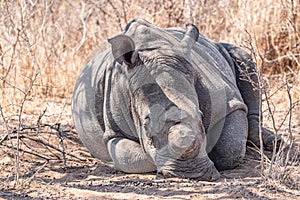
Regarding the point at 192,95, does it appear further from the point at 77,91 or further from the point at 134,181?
the point at 77,91

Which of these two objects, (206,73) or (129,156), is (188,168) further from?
(206,73)

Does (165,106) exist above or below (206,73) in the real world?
below

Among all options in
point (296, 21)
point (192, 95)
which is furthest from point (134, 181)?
point (296, 21)

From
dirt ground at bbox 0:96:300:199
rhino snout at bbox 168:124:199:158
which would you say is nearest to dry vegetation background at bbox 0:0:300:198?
dirt ground at bbox 0:96:300:199

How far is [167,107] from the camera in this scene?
186 inches

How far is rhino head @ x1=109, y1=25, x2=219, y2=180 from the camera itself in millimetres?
4652

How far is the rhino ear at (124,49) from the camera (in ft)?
16.5

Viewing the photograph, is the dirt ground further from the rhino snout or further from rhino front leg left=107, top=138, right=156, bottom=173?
the rhino snout

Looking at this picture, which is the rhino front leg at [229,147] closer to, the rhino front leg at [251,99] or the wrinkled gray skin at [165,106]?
the wrinkled gray skin at [165,106]

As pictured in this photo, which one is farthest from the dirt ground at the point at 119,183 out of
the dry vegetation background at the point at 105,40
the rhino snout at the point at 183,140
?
the dry vegetation background at the point at 105,40

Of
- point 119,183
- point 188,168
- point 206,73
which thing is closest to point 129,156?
point 119,183

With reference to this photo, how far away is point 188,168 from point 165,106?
0.48m

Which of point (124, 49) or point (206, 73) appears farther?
point (206, 73)

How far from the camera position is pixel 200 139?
473cm
